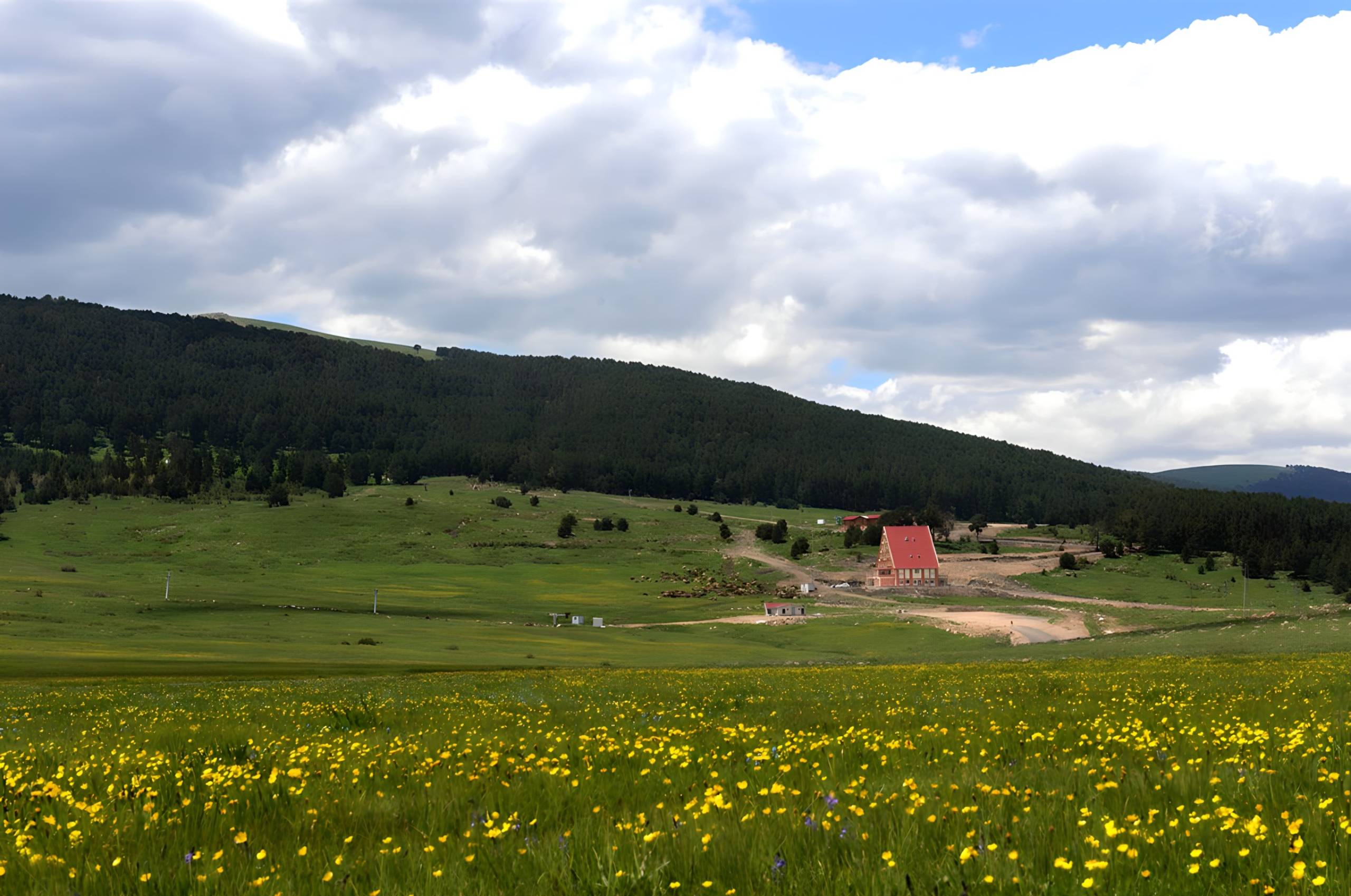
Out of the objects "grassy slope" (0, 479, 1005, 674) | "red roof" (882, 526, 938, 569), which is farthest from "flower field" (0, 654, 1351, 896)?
"red roof" (882, 526, 938, 569)

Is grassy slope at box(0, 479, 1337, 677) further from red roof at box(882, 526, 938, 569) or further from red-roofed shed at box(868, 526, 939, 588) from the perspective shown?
red roof at box(882, 526, 938, 569)

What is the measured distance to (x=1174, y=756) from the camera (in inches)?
289

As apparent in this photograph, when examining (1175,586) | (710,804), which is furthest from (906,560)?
(710,804)

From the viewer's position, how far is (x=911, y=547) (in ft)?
527

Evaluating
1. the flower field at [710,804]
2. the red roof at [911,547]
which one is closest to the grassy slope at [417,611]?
the red roof at [911,547]

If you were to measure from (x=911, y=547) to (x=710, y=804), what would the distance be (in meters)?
162

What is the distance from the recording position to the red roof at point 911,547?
15862 cm

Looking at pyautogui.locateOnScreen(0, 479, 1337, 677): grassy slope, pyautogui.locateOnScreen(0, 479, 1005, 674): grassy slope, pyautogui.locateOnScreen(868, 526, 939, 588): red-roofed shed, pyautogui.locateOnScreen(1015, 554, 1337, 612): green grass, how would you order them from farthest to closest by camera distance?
pyautogui.locateOnScreen(868, 526, 939, 588): red-roofed shed < pyautogui.locateOnScreen(1015, 554, 1337, 612): green grass < pyautogui.locateOnScreen(0, 479, 1005, 674): grassy slope < pyautogui.locateOnScreen(0, 479, 1337, 677): grassy slope

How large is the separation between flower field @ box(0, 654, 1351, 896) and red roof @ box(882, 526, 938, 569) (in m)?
150

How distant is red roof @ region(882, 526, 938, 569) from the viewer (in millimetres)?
158625

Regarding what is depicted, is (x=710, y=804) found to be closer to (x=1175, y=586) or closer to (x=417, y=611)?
(x=417, y=611)

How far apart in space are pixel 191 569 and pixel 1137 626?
156 metres

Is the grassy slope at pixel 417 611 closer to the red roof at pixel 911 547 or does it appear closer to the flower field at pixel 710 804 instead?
the red roof at pixel 911 547

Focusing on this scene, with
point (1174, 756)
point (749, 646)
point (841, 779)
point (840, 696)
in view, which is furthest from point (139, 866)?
point (749, 646)
